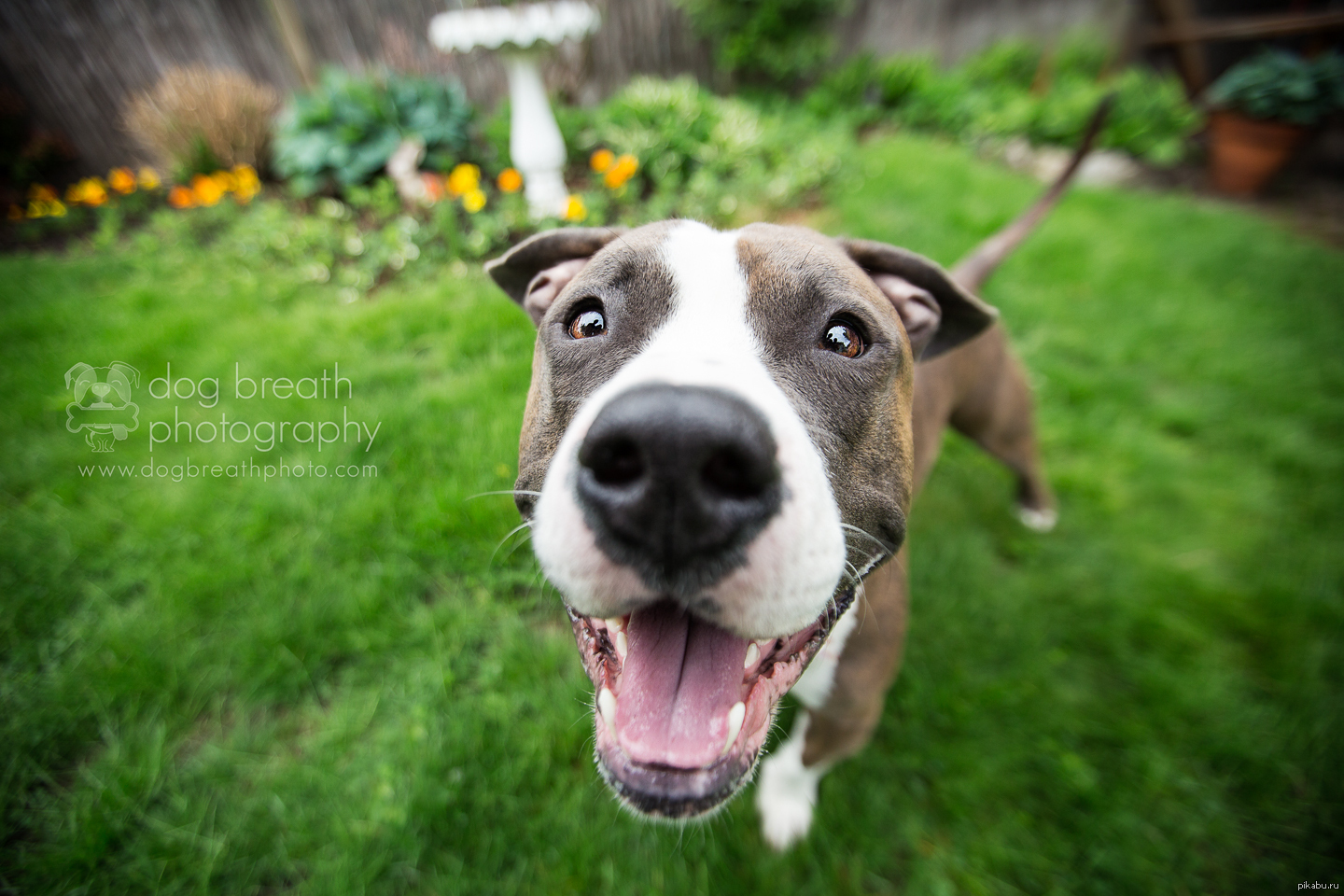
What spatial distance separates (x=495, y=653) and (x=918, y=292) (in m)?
2.17

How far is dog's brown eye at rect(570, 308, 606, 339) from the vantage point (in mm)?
1416

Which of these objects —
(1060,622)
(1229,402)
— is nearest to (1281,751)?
(1060,622)

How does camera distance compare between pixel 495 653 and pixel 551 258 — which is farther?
pixel 495 653

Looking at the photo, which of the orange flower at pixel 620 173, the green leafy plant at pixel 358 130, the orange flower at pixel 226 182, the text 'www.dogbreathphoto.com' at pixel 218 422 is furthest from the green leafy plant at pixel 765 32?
the text 'www.dogbreathphoto.com' at pixel 218 422

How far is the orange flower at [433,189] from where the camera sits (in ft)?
14.6

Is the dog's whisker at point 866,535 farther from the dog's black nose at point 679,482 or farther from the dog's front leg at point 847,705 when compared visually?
the dog's black nose at point 679,482

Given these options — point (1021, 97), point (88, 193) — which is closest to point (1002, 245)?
point (1021, 97)

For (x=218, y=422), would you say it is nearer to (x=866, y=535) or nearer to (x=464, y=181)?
(x=464, y=181)

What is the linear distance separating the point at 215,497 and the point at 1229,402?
680cm

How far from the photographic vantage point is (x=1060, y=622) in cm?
276

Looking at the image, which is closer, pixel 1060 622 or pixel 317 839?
pixel 317 839

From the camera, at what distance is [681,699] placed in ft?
4.00

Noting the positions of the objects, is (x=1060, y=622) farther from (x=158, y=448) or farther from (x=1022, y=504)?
(x=158, y=448)

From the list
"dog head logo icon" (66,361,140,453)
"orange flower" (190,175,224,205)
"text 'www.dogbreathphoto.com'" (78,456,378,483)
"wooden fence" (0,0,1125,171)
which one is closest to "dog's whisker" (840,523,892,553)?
"text 'www.dogbreathphoto.com'" (78,456,378,483)
